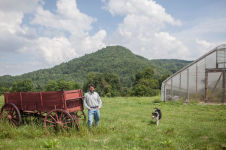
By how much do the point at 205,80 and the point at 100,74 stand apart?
166ft

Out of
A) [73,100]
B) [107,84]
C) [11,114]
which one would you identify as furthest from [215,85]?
[107,84]

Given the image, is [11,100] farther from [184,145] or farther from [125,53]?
[125,53]

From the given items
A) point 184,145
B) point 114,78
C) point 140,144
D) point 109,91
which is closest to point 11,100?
point 140,144

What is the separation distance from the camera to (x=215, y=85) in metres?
18.6

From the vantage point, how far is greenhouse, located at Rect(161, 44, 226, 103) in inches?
728

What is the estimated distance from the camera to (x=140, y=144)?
6172mm

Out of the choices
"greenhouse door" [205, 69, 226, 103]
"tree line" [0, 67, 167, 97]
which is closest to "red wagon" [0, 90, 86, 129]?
"greenhouse door" [205, 69, 226, 103]

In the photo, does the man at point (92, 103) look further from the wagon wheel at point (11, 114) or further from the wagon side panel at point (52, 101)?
the wagon wheel at point (11, 114)

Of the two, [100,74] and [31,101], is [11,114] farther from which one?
[100,74]

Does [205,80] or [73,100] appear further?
[205,80]

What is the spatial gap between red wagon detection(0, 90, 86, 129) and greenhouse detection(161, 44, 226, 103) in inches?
563

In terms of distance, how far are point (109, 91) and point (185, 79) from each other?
4172 cm

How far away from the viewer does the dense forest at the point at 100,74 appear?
6353 centimetres

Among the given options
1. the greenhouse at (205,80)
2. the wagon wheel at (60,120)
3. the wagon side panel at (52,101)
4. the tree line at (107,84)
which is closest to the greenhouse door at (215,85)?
the greenhouse at (205,80)
